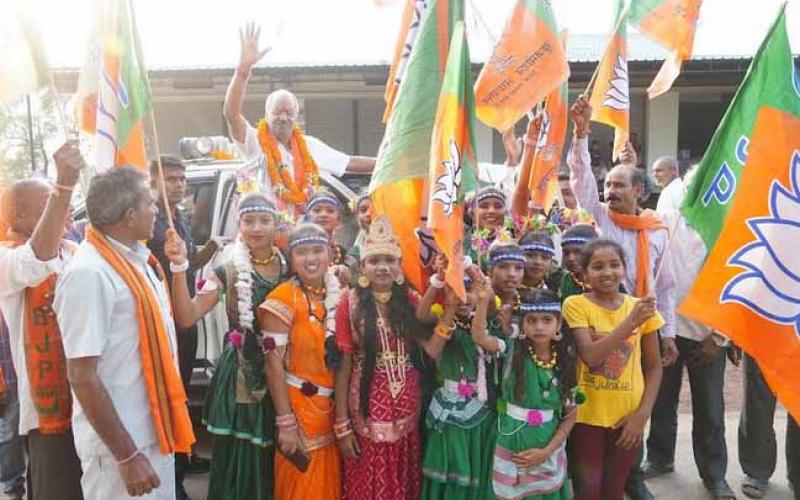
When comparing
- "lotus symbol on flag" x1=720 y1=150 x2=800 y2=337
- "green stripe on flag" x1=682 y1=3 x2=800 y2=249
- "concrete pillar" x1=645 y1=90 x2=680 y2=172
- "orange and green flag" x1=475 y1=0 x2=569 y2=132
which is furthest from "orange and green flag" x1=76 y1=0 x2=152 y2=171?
"concrete pillar" x1=645 y1=90 x2=680 y2=172

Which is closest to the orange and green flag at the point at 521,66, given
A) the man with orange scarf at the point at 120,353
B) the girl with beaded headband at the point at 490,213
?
the girl with beaded headband at the point at 490,213

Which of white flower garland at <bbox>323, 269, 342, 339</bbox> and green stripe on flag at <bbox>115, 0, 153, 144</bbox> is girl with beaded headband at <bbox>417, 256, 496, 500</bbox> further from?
green stripe on flag at <bbox>115, 0, 153, 144</bbox>

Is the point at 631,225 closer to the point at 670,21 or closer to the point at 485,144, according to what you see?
the point at 670,21

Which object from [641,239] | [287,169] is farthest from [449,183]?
[287,169]

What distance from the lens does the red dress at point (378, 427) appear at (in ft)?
10.8

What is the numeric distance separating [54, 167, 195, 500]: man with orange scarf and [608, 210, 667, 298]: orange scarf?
2631 mm

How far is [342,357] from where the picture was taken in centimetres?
329

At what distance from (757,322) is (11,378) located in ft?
12.1

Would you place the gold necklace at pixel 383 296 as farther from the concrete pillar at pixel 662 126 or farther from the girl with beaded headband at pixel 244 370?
the concrete pillar at pixel 662 126

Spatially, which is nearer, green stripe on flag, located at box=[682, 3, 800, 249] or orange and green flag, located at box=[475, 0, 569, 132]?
green stripe on flag, located at box=[682, 3, 800, 249]

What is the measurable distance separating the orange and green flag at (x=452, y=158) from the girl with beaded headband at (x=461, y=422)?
1.12 feet

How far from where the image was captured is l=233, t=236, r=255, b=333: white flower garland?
3367 millimetres

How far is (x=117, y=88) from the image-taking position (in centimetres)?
324

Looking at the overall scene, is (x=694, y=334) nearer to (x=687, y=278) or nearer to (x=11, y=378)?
(x=687, y=278)
